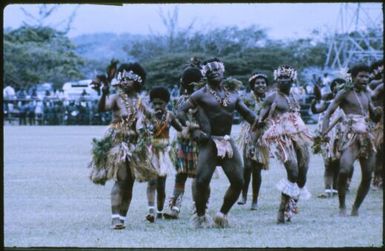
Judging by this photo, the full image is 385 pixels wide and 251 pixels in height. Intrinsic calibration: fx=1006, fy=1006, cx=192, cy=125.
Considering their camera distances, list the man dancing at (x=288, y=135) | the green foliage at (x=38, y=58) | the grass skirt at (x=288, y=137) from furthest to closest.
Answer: the green foliage at (x=38, y=58) → the grass skirt at (x=288, y=137) → the man dancing at (x=288, y=135)

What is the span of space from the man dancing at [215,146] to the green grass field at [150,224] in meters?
0.27

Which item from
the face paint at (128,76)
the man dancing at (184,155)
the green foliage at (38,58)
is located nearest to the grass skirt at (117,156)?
the face paint at (128,76)

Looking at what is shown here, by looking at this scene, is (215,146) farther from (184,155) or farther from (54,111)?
(54,111)

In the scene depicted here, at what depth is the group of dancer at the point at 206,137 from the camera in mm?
9719

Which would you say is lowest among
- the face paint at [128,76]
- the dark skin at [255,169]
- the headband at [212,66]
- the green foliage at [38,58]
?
the dark skin at [255,169]

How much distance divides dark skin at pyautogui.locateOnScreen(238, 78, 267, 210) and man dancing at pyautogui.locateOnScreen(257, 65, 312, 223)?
1.12 m

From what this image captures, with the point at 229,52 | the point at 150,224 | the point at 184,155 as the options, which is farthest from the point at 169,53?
the point at 150,224

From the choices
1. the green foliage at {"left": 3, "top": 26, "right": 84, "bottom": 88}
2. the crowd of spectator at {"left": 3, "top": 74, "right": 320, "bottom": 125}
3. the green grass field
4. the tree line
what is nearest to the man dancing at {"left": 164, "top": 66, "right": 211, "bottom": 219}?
the green grass field

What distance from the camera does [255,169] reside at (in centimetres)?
1177

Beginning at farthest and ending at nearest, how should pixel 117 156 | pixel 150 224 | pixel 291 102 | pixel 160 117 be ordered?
1. pixel 160 117
2. pixel 291 102
3. pixel 150 224
4. pixel 117 156

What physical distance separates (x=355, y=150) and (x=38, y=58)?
4682cm

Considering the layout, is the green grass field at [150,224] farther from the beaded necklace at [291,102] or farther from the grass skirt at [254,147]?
the beaded necklace at [291,102]

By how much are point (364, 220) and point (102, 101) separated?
2.89 meters

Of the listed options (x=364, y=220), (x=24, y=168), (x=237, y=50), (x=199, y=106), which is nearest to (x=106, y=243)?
(x=199, y=106)
